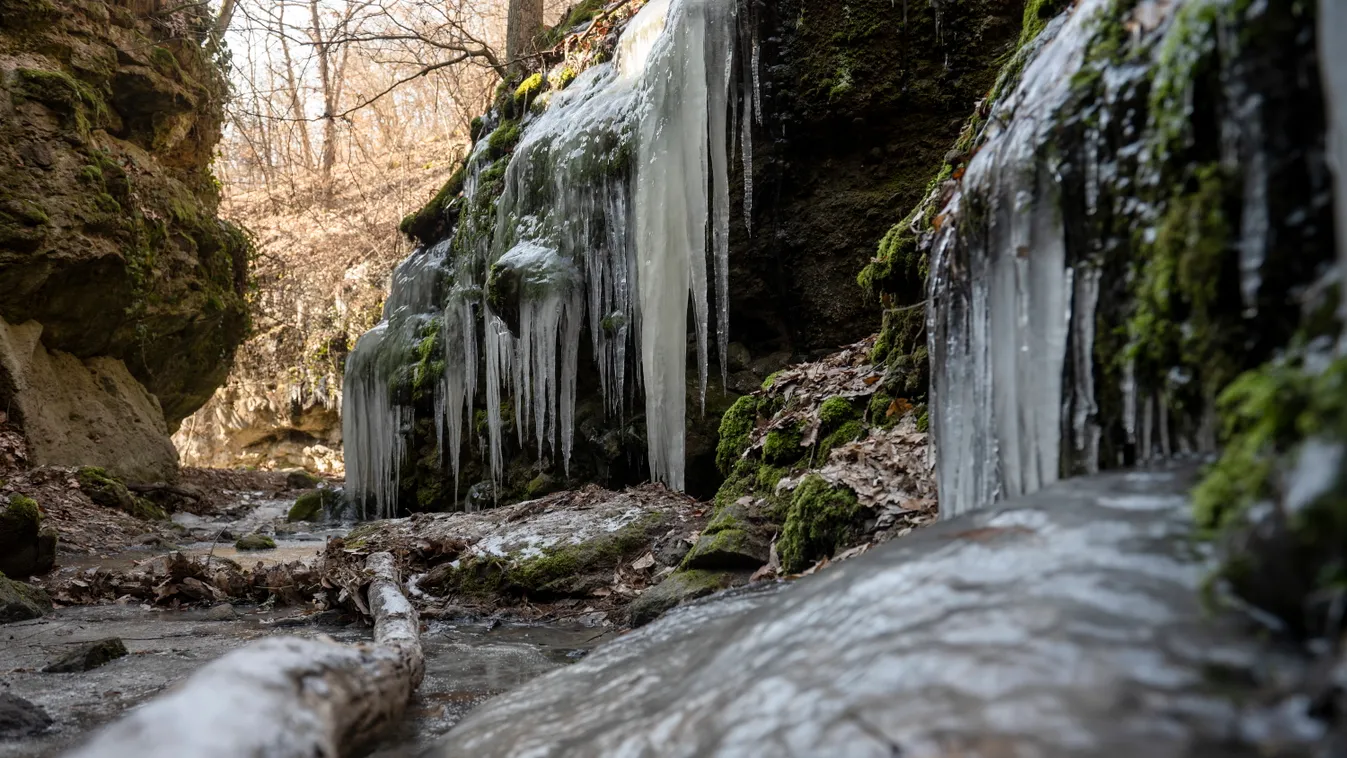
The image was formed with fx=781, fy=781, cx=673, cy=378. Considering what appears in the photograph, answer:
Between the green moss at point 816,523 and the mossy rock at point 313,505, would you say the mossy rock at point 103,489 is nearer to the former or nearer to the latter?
the mossy rock at point 313,505

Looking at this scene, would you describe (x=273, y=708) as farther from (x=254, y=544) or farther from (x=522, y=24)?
(x=522, y=24)

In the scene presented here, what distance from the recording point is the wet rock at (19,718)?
225 centimetres

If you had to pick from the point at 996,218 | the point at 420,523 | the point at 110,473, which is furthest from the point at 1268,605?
the point at 110,473

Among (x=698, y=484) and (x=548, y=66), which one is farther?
(x=548, y=66)

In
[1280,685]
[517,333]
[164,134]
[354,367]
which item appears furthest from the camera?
[164,134]

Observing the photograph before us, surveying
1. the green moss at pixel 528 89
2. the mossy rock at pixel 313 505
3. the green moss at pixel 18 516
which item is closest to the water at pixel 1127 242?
the green moss at pixel 18 516

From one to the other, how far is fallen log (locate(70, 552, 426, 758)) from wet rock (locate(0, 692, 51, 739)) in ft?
3.47

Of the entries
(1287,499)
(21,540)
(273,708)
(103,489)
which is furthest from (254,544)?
(1287,499)

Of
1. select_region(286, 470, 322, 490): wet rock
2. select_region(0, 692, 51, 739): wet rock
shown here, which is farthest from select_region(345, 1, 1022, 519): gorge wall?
select_region(286, 470, 322, 490): wet rock

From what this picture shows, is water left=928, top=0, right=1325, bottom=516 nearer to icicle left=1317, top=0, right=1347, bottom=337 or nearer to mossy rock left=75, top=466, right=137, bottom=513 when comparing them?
icicle left=1317, top=0, right=1347, bottom=337

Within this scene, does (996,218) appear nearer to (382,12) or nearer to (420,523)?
(420,523)

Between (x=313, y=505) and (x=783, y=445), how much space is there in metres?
9.02

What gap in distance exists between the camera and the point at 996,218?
216 cm

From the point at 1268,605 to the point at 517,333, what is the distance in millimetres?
7192
